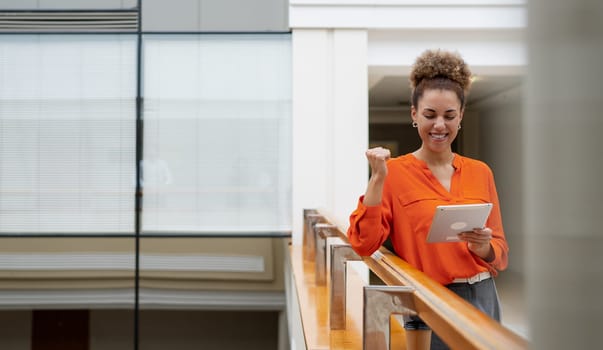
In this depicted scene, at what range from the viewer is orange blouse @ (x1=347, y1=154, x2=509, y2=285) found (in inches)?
74.4

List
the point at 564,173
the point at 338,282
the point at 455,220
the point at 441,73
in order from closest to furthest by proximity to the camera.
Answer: the point at 564,173 < the point at 455,220 < the point at 441,73 < the point at 338,282

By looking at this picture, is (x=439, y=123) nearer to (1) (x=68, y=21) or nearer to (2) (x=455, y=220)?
(2) (x=455, y=220)

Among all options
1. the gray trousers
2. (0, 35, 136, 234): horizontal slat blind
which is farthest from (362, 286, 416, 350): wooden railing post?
(0, 35, 136, 234): horizontal slat blind

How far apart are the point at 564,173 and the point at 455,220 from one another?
57.0 inches

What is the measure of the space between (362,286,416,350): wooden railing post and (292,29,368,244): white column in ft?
13.0

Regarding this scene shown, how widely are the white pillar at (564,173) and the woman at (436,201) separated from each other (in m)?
1.44

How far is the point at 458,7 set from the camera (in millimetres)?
5648

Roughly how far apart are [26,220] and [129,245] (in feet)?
3.27

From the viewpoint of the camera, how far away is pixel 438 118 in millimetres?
2021

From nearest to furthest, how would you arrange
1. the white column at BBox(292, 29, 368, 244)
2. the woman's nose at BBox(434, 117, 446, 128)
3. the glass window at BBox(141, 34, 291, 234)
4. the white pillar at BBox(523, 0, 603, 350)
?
1. the white pillar at BBox(523, 0, 603, 350)
2. the woman's nose at BBox(434, 117, 446, 128)
3. the white column at BBox(292, 29, 368, 244)
4. the glass window at BBox(141, 34, 291, 234)

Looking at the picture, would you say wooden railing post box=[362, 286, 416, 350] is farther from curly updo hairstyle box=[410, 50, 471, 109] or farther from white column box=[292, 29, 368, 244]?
white column box=[292, 29, 368, 244]

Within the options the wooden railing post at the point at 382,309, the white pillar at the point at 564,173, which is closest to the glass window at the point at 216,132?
the wooden railing post at the point at 382,309

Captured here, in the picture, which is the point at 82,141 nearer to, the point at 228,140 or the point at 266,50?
the point at 228,140

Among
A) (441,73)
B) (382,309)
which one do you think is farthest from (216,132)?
(382,309)
